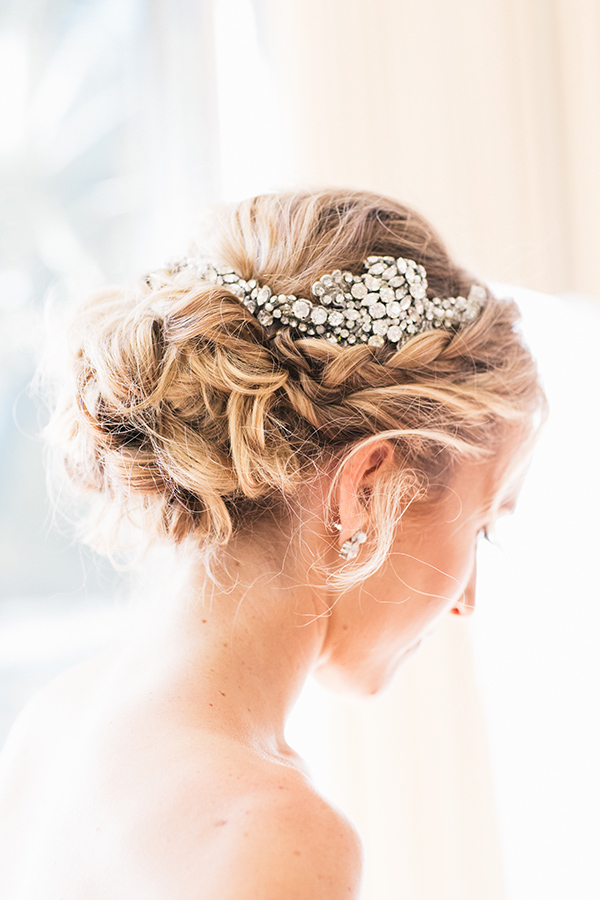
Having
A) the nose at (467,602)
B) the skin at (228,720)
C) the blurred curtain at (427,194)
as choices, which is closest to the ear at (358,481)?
the skin at (228,720)

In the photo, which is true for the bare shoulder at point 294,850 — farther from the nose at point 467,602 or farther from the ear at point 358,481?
the nose at point 467,602

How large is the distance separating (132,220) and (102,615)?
750 millimetres

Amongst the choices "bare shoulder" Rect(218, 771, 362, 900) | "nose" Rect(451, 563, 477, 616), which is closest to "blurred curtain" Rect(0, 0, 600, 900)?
"nose" Rect(451, 563, 477, 616)

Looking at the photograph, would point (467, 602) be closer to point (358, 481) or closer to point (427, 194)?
point (358, 481)

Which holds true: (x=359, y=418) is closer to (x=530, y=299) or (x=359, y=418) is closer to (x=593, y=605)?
(x=530, y=299)

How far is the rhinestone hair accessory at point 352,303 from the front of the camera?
0.82 meters

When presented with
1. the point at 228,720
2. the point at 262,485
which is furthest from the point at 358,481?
the point at 228,720

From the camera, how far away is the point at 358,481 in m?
0.84

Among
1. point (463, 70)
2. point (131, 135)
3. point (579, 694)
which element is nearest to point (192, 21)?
point (131, 135)

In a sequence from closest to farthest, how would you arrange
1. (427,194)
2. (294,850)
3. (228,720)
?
(294,850), (228,720), (427,194)

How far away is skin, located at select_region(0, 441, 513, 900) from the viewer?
607mm

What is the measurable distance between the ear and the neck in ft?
0.25

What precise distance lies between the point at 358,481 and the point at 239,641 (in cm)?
21

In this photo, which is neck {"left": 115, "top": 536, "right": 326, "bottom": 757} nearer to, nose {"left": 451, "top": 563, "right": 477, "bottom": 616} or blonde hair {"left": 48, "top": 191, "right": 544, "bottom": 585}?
Result: blonde hair {"left": 48, "top": 191, "right": 544, "bottom": 585}
